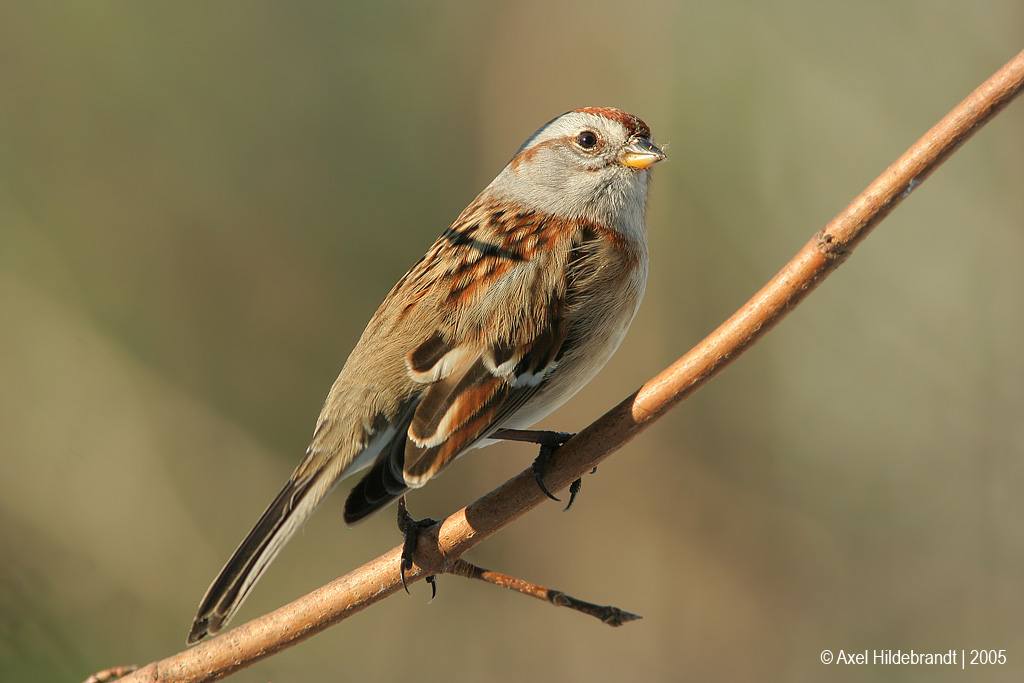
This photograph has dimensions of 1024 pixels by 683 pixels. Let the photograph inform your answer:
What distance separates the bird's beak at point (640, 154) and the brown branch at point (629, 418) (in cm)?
116

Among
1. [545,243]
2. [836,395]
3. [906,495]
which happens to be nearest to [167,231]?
A: [545,243]

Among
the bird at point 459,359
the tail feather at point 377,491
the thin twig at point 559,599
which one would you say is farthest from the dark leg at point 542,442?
the tail feather at point 377,491

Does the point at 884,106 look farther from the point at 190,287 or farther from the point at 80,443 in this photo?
the point at 80,443

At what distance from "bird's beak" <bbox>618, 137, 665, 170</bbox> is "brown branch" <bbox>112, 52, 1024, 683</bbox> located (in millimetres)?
1162

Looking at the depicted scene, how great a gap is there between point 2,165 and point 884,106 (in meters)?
4.34

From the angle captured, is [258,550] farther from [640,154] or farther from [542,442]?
[640,154]

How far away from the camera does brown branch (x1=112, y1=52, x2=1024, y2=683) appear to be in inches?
63.5

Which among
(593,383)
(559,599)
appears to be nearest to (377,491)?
(559,599)

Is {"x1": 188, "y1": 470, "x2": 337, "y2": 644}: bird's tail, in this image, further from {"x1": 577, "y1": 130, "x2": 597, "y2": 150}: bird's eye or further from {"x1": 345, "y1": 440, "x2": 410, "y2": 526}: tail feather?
{"x1": 577, "y1": 130, "x2": 597, "y2": 150}: bird's eye

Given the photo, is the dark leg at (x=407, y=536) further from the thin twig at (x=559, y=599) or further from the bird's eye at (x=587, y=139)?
the bird's eye at (x=587, y=139)

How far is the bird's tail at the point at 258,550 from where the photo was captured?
7.04ft

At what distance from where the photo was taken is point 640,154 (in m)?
2.90

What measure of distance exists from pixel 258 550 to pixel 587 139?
1736mm

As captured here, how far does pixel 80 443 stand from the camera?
4.02 m
